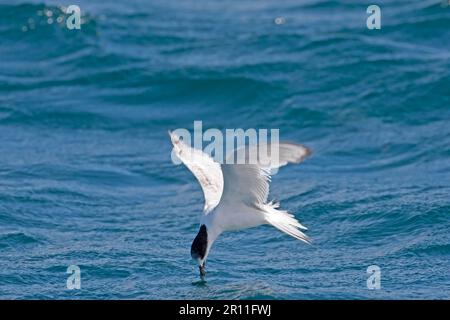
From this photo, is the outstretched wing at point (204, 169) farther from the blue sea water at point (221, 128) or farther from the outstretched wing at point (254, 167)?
the blue sea water at point (221, 128)

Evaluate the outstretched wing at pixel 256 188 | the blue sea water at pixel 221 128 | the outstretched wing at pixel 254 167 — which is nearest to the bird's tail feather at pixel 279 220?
the outstretched wing at pixel 256 188

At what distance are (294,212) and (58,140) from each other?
5.44 metres

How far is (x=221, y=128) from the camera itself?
22047 millimetres

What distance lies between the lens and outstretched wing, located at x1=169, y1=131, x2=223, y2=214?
13.6m

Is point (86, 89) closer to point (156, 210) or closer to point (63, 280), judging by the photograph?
point (156, 210)

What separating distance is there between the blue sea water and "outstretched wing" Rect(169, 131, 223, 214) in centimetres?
107

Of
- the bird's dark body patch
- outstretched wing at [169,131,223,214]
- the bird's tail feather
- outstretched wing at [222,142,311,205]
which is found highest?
outstretched wing at [169,131,223,214]

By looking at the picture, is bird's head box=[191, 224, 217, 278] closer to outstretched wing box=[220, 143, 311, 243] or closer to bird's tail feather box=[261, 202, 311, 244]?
outstretched wing box=[220, 143, 311, 243]

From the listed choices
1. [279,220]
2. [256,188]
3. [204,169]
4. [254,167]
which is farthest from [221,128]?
[254,167]

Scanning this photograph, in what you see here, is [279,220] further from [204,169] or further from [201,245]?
[204,169]

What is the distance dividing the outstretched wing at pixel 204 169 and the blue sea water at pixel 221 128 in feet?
3.52

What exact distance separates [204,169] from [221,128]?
828cm

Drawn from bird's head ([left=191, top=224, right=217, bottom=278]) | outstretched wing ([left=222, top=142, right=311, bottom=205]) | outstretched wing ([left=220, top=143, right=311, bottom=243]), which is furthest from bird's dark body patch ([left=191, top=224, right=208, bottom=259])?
outstretched wing ([left=222, top=142, right=311, bottom=205])
